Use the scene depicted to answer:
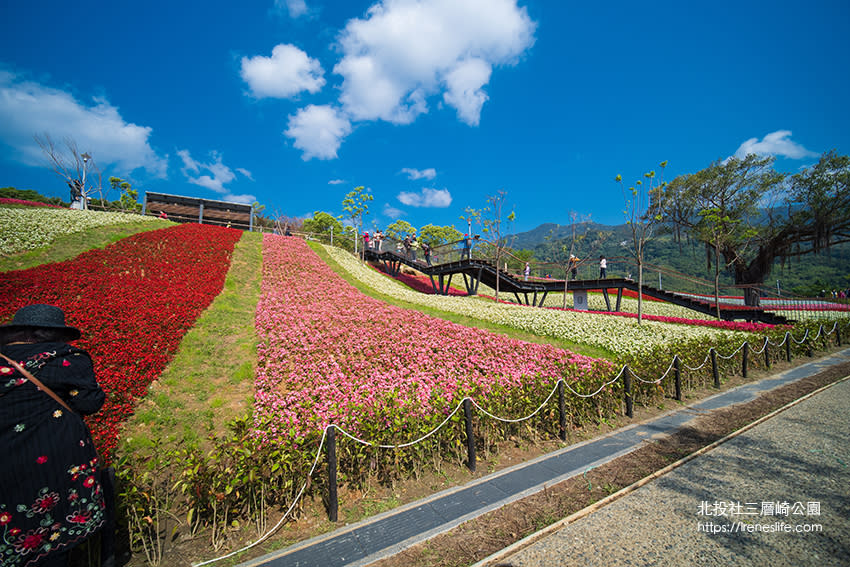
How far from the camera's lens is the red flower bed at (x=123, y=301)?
6.72 meters

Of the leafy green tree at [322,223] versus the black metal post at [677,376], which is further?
the leafy green tree at [322,223]

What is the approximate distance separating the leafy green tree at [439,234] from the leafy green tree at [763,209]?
47.8 metres

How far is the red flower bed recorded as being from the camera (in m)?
6.72

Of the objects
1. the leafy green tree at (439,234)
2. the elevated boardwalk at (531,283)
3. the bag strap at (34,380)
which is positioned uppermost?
the leafy green tree at (439,234)

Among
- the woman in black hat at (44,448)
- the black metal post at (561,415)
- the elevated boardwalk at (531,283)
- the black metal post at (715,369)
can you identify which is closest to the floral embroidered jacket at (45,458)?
the woman in black hat at (44,448)

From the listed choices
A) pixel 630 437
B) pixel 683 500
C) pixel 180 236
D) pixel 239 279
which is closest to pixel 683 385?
pixel 630 437

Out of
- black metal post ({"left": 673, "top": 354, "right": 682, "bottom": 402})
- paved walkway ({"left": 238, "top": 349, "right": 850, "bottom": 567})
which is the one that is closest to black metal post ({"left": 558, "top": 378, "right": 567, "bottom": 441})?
paved walkway ({"left": 238, "top": 349, "right": 850, "bottom": 567})

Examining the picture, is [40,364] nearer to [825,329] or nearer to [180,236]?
[180,236]

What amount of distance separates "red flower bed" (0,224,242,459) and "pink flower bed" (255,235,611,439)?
2230 mm

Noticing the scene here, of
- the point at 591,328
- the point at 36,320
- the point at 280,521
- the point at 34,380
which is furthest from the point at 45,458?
the point at 591,328

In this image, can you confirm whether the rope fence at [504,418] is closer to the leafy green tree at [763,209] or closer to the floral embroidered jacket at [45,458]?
the floral embroidered jacket at [45,458]

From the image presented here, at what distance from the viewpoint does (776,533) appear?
12.7 feet

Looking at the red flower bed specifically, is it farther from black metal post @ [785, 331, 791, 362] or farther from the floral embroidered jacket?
black metal post @ [785, 331, 791, 362]

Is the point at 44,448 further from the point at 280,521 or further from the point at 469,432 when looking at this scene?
the point at 469,432
